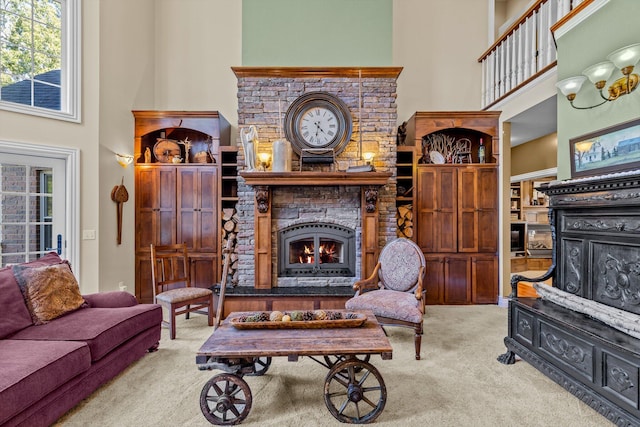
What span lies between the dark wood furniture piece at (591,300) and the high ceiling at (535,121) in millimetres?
1696

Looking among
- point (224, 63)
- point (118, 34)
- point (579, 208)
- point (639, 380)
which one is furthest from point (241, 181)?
point (639, 380)

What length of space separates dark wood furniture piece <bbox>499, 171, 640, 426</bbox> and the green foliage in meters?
5.60

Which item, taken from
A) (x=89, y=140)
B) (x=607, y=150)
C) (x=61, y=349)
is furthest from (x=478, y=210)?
(x=89, y=140)

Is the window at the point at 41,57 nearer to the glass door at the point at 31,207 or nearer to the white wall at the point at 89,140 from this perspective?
the white wall at the point at 89,140

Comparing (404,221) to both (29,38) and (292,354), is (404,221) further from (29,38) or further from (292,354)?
(29,38)

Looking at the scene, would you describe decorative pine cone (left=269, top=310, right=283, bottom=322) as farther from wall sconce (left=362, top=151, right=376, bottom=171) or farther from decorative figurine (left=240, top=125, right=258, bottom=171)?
wall sconce (left=362, top=151, right=376, bottom=171)

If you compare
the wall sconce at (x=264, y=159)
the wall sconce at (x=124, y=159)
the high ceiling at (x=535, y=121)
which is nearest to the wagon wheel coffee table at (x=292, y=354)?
the wall sconce at (x=264, y=159)

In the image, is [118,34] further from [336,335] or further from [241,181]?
[336,335]

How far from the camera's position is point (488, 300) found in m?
4.50

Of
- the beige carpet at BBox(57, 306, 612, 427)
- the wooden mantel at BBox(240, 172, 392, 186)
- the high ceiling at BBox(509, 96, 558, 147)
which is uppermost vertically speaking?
the high ceiling at BBox(509, 96, 558, 147)

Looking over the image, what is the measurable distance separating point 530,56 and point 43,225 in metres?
6.32

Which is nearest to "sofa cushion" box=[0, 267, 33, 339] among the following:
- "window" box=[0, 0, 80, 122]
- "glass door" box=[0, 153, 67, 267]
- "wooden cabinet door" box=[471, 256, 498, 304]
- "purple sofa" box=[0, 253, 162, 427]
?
"purple sofa" box=[0, 253, 162, 427]

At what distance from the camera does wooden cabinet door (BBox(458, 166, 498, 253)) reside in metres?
4.50

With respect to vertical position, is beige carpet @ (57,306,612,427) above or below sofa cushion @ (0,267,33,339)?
below
